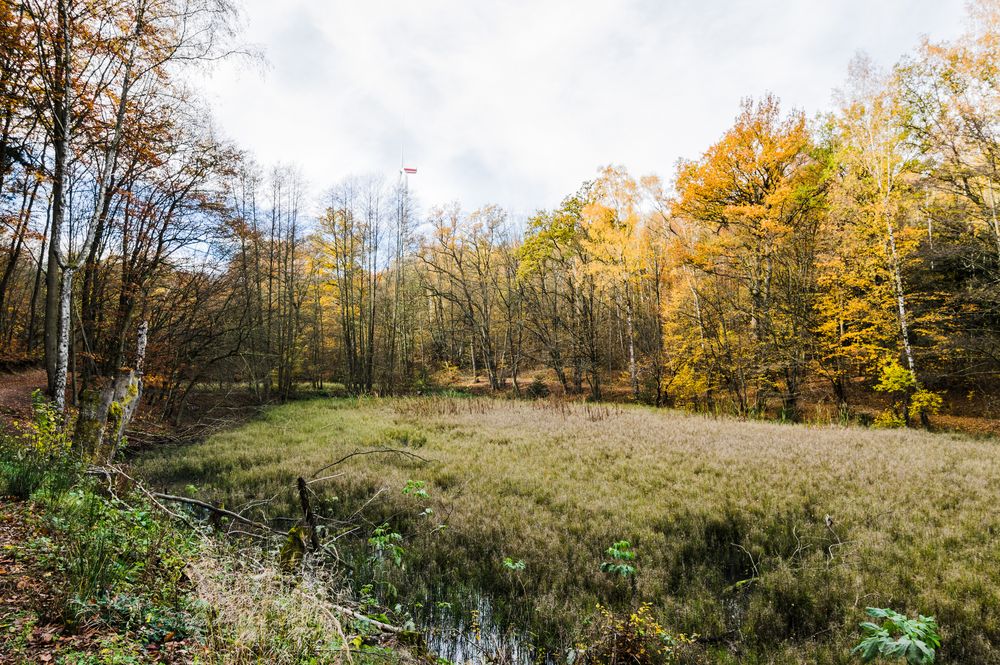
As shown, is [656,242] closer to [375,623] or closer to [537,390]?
[537,390]

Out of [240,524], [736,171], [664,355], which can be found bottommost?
[240,524]

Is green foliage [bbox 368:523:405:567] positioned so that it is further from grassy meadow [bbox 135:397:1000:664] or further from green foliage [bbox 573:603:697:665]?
green foliage [bbox 573:603:697:665]

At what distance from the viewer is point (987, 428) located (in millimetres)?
13180

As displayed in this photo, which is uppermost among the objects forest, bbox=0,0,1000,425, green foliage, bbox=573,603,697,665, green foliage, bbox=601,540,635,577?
forest, bbox=0,0,1000,425

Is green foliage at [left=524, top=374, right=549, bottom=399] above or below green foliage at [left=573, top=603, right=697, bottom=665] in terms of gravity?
above

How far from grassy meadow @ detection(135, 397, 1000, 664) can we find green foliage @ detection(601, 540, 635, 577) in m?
0.18

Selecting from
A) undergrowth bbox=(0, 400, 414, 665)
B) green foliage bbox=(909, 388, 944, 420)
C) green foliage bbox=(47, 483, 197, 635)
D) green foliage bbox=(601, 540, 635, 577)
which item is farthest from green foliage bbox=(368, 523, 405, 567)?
green foliage bbox=(909, 388, 944, 420)

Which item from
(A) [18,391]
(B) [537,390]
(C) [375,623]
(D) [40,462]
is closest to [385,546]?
(C) [375,623]

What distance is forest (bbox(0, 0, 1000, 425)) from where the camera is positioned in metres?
8.00

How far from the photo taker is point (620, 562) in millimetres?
4801

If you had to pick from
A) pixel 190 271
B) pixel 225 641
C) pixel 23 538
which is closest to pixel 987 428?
pixel 225 641

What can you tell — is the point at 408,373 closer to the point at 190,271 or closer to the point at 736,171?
the point at 190,271

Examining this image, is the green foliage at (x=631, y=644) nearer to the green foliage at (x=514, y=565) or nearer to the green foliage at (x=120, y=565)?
the green foliage at (x=514, y=565)

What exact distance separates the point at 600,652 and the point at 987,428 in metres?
18.0
